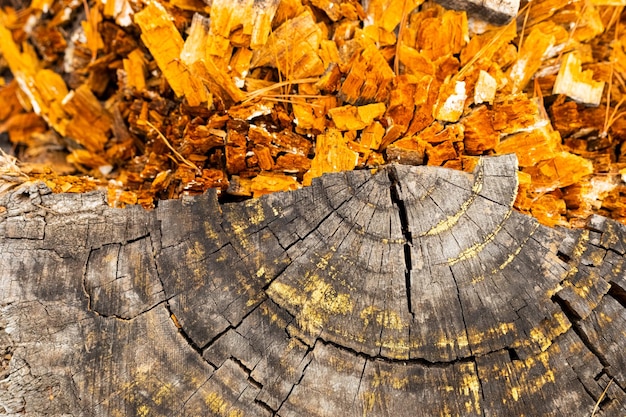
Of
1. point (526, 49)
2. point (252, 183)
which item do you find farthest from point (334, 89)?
point (526, 49)

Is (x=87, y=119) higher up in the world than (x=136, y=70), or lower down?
lower down

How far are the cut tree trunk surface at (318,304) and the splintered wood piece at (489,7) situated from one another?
709 millimetres

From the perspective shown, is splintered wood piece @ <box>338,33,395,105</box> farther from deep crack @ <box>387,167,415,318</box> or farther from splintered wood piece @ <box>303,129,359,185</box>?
deep crack @ <box>387,167,415,318</box>

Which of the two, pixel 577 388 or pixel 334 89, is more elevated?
pixel 334 89

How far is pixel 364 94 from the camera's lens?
1.57 metres

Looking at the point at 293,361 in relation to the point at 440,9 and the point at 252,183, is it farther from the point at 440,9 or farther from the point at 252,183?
the point at 440,9

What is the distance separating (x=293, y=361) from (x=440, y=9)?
143cm

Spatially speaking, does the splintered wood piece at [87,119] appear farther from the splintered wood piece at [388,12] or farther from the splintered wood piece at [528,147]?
the splintered wood piece at [528,147]

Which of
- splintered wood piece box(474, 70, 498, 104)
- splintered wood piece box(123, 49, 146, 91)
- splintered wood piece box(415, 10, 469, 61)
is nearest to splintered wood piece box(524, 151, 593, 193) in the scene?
splintered wood piece box(474, 70, 498, 104)

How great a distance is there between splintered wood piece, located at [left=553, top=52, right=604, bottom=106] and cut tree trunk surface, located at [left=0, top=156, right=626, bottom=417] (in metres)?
0.70

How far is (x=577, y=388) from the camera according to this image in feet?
3.93

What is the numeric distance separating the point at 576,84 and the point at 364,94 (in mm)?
928

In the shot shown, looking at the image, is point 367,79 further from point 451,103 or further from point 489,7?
point 489,7

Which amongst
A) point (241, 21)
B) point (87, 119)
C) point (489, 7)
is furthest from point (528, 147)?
point (87, 119)
